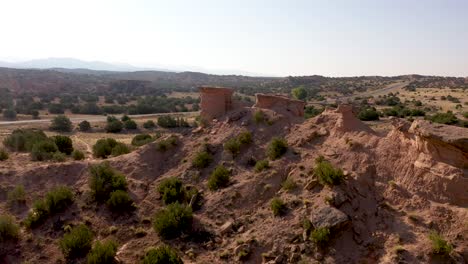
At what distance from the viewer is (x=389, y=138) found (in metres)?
15.0

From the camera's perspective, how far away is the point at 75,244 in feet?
46.5

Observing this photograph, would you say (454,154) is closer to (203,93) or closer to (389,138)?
(389,138)

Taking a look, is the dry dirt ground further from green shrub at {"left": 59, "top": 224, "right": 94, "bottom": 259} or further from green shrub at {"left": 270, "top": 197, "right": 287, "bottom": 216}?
green shrub at {"left": 59, "top": 224, "right": 94, "bottom": 259}

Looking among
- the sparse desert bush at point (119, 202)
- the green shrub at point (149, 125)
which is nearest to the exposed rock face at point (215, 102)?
the sparse desert bush at point (119, 202)

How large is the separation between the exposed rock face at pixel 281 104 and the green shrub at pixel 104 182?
7212 mm

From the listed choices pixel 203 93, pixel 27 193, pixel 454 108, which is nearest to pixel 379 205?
pixel 203 93

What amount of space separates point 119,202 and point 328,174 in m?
7.70

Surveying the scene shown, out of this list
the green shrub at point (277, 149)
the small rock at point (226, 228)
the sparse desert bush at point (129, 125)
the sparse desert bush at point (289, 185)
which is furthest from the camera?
the sparse desert bush at point (129, 125)

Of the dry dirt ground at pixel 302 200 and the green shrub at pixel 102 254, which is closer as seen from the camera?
the dry dirt ground at pixel 302 200

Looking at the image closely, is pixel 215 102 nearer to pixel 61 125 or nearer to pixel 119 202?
pixel 119 202

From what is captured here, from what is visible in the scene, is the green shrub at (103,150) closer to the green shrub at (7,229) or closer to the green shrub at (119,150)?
the green shrub at (119,150)

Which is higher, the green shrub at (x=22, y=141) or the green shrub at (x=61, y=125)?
the green shrub at (x=22, y=141)

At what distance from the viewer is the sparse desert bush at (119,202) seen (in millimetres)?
16219

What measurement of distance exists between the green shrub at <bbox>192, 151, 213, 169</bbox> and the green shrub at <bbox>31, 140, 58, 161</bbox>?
860 cm
